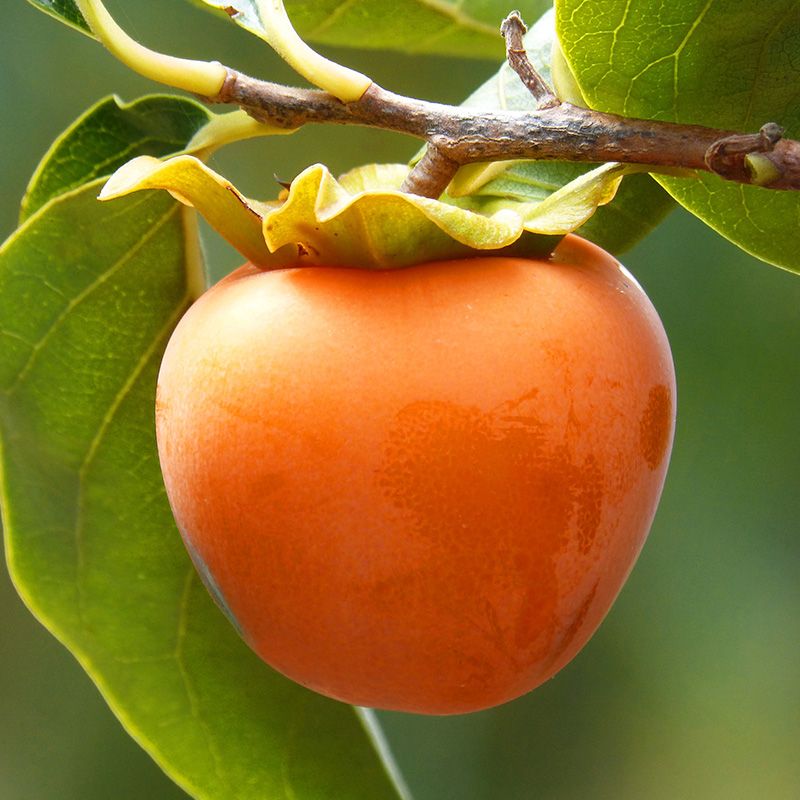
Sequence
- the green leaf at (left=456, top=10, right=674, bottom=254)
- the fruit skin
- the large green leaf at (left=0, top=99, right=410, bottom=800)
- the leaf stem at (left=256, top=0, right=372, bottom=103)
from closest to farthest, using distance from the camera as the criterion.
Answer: the fruit skin
the leaf stem at (left=256, top=0, right=372, bottom=103)
the green leaf at (left=456, top=10, right=674, bottom=254)
the large green leaf at (left=0, top=99, right=410, bottom=800)

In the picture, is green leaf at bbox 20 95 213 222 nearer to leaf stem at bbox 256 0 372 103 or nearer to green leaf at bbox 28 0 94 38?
green leaf at bbox 28 0 94 38


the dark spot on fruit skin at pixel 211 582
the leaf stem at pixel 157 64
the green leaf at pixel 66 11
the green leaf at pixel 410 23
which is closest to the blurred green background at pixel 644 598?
the green leaf at pixel 410 23

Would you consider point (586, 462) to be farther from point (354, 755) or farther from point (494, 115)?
point (354, 755)

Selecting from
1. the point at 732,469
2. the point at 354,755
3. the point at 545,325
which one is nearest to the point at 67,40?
the point at 732,469

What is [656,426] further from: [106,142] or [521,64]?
[106,142]

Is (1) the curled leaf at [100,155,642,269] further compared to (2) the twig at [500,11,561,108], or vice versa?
(2) the twig at [500,11,561,108]

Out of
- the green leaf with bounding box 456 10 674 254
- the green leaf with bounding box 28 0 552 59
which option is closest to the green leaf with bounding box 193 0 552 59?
the green leaf with bounding box 28 0 552 59
